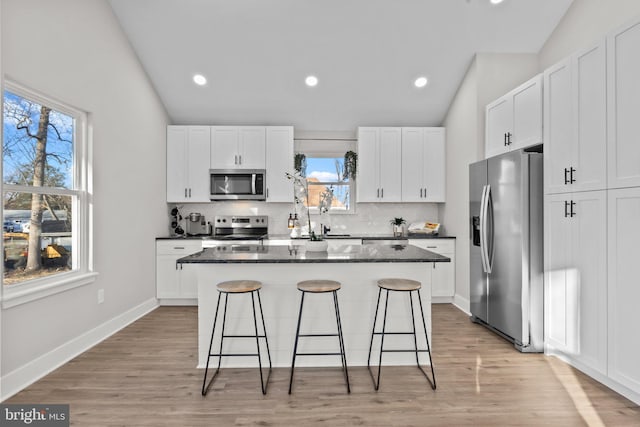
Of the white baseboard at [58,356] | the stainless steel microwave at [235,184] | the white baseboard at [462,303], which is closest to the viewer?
the white baseboard at [58,356]

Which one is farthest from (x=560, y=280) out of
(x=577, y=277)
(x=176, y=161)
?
(x=176, y=161)

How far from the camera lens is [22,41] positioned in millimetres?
2494

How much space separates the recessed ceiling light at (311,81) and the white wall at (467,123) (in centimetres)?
189

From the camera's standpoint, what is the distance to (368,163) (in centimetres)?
503

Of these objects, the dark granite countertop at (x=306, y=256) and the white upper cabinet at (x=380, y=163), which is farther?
the white upper cabinet at (x=380, y=163)

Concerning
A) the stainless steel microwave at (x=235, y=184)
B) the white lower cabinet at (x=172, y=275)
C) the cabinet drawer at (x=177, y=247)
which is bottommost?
the white lower cabinet at (x=172, y=275)

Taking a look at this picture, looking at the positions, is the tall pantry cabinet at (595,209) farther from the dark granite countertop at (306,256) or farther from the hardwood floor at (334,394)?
the dark granite countertop at (306,256)

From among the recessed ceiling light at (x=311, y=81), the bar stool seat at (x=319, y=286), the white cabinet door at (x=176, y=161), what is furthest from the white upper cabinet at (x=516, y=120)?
the white cabinet door at (x=176, y=161)

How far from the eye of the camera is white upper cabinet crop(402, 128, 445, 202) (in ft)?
16.5

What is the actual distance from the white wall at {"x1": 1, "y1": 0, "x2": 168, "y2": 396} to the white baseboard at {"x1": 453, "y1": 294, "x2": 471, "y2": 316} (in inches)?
156

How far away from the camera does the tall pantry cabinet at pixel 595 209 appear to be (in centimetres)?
225

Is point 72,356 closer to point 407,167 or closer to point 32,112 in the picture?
point 32,112

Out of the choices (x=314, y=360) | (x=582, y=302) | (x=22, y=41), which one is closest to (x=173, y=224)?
(x=22, y=41)

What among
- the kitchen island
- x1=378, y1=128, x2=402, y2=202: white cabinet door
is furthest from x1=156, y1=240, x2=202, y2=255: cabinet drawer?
x1=378, y1=128, x2=402, y2=202: white cabinet door
